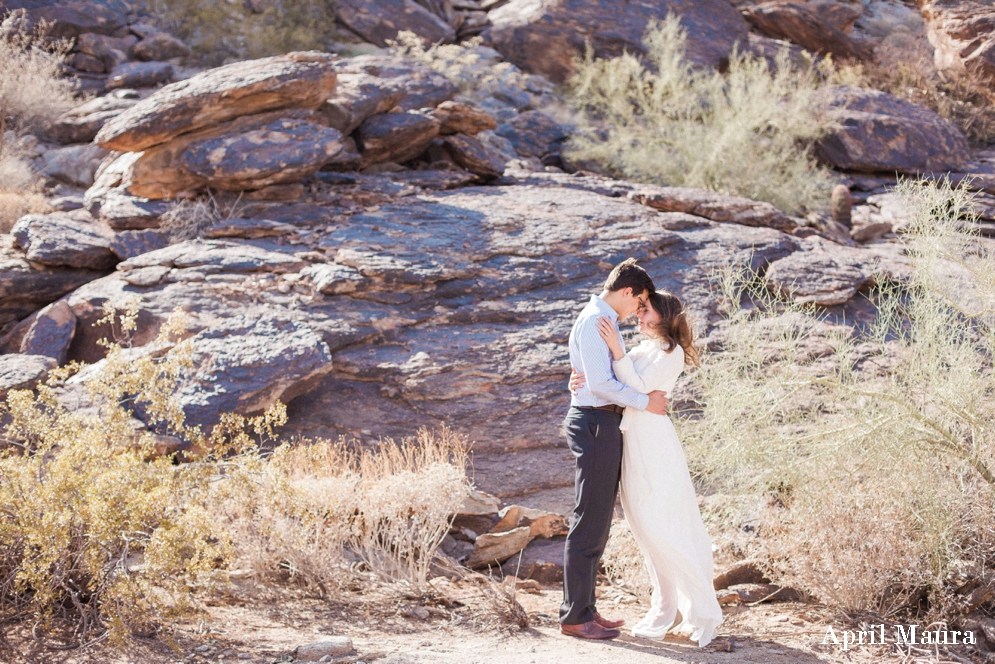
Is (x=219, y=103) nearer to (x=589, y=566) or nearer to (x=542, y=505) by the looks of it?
(x=542, y=505)

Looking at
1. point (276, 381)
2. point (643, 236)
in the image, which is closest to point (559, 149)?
point (643, 236)

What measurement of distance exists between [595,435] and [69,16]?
1736 centimetres

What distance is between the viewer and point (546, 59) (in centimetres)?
1903

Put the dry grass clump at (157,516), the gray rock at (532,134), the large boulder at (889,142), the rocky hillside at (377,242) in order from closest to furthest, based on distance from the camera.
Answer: the dry grass clump at (157,516) < the rocky hillside at (377,242) < the large boulder at (889,142) < the gray rock at (532,134)

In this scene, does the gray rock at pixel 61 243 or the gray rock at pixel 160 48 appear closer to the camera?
the gray rock at pixel 61 243

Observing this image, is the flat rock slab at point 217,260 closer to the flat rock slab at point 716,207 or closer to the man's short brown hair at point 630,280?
the flat rock slab at point 716,207

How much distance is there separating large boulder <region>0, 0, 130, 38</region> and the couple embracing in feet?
51.5

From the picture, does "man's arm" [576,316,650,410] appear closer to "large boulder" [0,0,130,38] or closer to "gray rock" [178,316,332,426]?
"gray rock" [178,316,332,426]

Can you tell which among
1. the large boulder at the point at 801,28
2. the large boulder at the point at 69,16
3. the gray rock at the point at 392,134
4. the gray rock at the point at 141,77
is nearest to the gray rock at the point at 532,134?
the gray rock at the point at 392,134

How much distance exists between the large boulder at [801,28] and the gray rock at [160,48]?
14.2 m

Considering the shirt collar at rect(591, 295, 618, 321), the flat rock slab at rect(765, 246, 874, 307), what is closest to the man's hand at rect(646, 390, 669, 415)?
the shirt collar at rect(591, 295, 618, 321)

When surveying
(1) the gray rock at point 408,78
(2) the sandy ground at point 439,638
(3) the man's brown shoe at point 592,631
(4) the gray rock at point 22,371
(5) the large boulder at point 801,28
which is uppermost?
(5) the large boulder at point 801,28

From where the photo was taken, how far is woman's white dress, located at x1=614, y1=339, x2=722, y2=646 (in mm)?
4086

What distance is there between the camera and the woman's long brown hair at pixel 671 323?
4.09 metres
